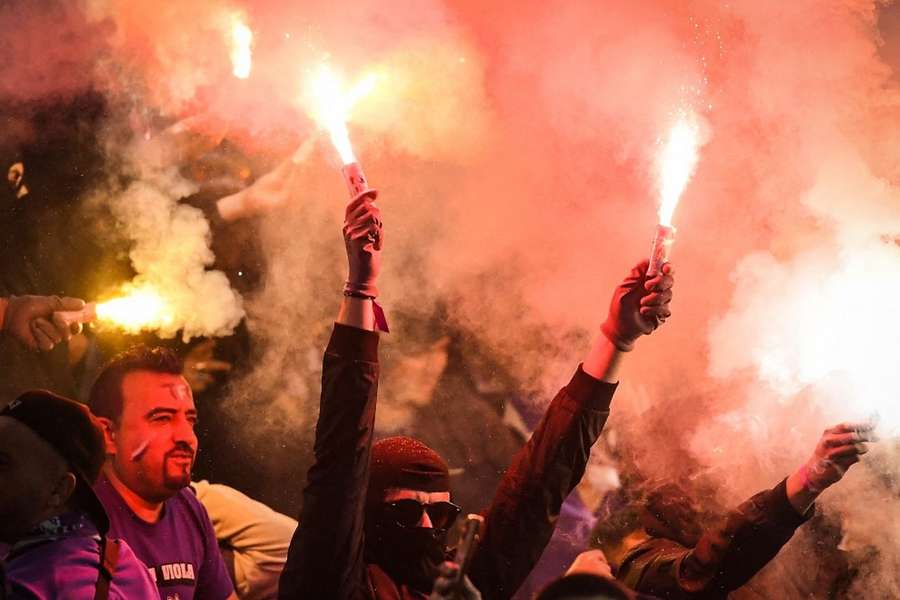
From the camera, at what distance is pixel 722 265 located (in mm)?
5625

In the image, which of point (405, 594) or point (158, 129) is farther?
point (158, 129)

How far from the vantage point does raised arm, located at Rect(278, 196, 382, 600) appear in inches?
119

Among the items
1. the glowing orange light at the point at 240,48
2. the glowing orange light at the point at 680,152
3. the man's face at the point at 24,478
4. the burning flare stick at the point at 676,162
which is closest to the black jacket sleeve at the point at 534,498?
the burning flare stick at the point at 676,162

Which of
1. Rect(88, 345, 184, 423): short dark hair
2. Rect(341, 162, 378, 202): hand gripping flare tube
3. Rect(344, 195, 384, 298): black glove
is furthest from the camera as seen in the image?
Rect(88, 345, 184, 423): short dark hair

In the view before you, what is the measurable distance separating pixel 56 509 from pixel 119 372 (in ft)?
4.14

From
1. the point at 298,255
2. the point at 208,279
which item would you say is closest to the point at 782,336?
the point at 298,255

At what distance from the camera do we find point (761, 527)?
4.14 meters

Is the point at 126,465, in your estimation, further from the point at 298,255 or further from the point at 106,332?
the point at 298,255

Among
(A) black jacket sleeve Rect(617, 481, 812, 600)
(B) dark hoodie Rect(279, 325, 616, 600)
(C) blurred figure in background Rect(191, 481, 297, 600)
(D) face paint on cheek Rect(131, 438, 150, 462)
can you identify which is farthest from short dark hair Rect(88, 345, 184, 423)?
(A) black jacket sleeve Rect(617, 481, 812, 600)

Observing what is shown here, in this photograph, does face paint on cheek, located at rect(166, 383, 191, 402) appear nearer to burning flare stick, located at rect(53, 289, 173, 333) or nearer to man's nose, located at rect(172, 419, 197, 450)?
man's nose, located at rect(172, 419, 197, 450)

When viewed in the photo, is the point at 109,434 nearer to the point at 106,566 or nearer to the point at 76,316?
the point at 76,316

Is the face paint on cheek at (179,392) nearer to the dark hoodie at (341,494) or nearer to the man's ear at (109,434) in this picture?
the man's ear at (109,434)

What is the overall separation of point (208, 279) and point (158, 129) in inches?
31.4

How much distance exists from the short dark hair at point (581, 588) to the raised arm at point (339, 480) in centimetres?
64
